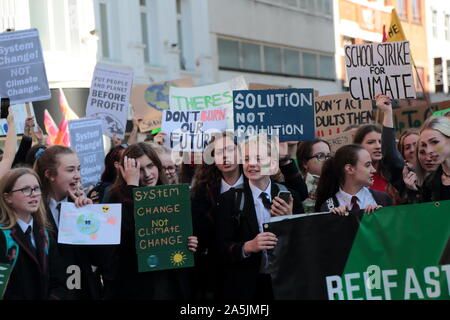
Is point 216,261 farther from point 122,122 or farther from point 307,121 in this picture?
point 122,122

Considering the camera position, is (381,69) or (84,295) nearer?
(84,295)

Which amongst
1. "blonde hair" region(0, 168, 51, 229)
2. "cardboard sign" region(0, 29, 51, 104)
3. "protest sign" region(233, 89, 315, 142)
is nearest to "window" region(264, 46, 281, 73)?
"cardboard sign" region(0, 29, 51, 104)

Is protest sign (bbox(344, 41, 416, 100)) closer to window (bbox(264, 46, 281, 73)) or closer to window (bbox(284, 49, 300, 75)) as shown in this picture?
window (bbox(264, 46, 281, 73))

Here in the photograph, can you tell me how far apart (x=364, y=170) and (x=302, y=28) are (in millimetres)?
27974

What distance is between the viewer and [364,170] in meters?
6.98

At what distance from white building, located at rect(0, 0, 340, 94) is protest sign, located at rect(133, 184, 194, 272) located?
50.9 feet

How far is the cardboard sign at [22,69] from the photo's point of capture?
9789 mm

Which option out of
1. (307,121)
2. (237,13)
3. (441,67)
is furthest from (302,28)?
(307,121)

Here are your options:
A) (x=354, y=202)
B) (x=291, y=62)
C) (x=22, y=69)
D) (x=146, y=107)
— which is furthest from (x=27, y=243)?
(x=291, y=62)

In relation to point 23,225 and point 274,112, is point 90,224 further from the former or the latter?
point 274,112

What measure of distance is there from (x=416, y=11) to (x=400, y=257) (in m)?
38.7

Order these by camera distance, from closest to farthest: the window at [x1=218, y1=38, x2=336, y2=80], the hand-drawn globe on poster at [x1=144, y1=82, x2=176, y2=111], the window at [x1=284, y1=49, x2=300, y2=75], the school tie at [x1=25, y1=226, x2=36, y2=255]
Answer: the school tie at [x1=25, y1=226, x2=36, y2=255] → the hand-drawn globe on poster at [x1=144, y1=82, x2=176, y2=111] → the window at [x1=218, y1=38, x2=336, y2=80] → the window at [x1=284, y1=49, x2=300, y2=75]

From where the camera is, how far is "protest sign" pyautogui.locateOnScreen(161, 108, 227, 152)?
33.2 feet

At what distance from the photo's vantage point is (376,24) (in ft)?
131
